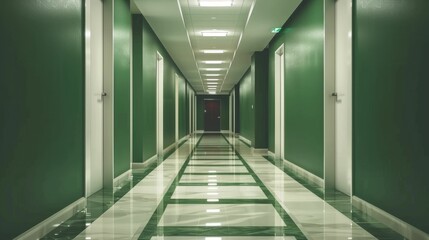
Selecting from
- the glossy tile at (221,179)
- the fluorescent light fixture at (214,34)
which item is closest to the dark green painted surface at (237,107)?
the fluorescent light fixture at (214,34)

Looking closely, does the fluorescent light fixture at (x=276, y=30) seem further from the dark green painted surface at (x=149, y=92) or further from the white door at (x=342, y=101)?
the white door at (x=342, y=101)

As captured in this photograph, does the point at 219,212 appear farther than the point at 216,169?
No

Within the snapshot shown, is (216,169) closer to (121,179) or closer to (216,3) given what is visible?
(121,179)

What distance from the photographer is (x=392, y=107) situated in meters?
4.17

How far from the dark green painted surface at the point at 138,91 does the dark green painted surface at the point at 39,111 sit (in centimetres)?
418

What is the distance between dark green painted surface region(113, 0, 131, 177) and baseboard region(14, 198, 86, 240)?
7.06ft

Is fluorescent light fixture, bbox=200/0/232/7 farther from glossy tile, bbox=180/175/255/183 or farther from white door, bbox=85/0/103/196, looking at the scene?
glossy tile, bbox=180/175/255/183

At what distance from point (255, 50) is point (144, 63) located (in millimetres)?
4974

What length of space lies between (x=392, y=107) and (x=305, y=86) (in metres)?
4.12

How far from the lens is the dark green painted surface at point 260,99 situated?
13.9 m

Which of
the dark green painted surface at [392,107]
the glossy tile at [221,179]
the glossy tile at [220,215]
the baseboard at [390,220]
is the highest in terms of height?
the dark green painted surface at [392,107]

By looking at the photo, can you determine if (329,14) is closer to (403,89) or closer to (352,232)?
(403,89)

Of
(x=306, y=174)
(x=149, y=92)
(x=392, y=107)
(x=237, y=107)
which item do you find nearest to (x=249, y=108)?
(x=149, y=92)

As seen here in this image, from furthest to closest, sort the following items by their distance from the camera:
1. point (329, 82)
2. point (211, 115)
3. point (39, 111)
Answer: point (211, 115)
point (329, 82)
point (39, 111)
